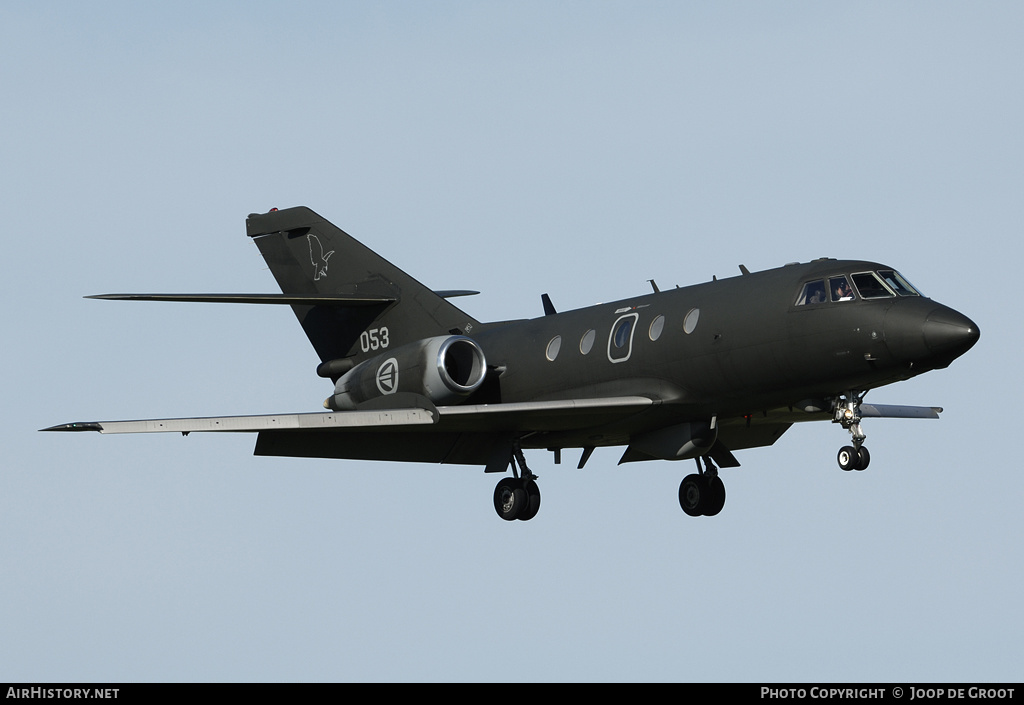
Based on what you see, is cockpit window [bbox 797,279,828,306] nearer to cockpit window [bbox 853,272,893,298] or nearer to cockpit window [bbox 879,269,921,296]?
cockpit window [bbox 853,272,893,298]

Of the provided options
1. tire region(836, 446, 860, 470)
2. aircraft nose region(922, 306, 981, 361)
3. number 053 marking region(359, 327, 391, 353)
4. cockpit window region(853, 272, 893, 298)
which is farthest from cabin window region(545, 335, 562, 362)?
aircraft nose region(922, 306, 981, 361)

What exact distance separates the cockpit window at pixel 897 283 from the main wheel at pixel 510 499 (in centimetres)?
703

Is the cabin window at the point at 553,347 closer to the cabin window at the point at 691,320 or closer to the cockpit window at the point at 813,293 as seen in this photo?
the cabin window at the point at 691,320

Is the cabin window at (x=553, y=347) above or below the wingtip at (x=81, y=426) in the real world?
above

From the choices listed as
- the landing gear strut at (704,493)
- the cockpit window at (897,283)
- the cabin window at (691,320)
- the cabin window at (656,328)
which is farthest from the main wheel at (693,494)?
the cockpit window at (897,283)

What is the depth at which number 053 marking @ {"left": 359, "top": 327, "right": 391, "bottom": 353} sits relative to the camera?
1083 inches

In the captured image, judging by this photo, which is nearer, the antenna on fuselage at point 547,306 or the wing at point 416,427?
the wing at point 416,427

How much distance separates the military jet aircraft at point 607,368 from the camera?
830 inches

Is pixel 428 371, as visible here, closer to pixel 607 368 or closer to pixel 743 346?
pixel 607 368

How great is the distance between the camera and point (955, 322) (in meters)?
20.4

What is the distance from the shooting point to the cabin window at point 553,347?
2447 centimetres

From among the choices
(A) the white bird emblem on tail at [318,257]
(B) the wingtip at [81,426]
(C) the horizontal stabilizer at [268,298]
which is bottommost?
(B) the wingtip at [81,426]

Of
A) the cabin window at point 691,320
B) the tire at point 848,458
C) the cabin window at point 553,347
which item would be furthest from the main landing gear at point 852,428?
the cabin window at point 553,347
